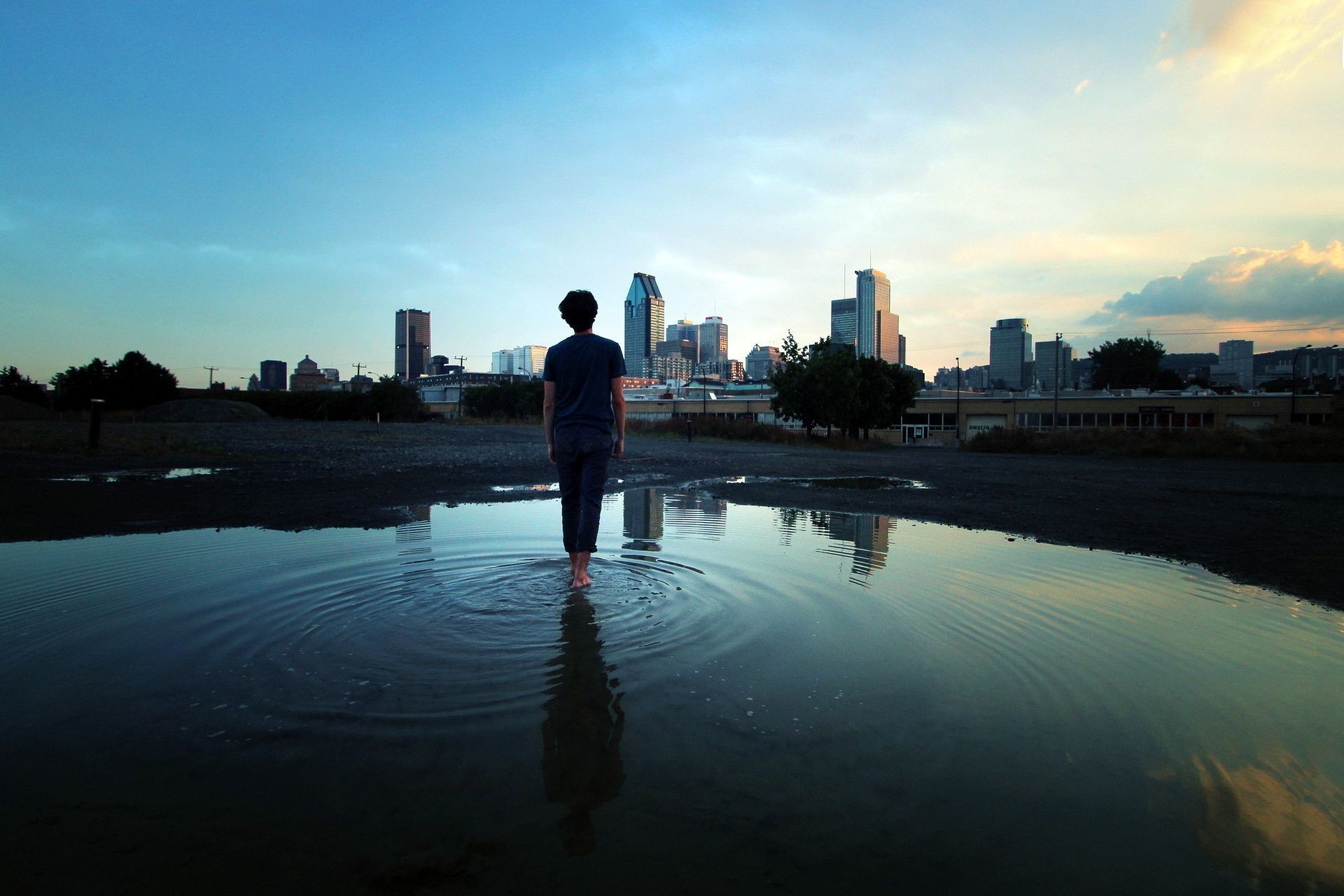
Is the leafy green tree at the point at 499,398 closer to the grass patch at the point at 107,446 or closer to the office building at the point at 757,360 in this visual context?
the grass patch at the point at 107,446

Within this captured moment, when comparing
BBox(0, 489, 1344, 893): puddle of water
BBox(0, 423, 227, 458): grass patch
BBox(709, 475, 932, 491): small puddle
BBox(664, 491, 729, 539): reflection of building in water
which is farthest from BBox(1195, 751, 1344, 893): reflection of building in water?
BBox(0, 423, 227, 458): grass patch

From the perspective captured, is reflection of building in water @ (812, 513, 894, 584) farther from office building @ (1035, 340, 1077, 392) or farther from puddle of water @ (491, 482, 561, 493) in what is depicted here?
office building @ (1035, 340, 1077, 392)

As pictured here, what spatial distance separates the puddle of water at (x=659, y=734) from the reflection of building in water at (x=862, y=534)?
0.80 meters

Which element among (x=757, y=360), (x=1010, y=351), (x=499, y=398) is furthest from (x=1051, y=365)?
(x=499, y=398)

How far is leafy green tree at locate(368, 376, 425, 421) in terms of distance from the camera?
66625 millimetres

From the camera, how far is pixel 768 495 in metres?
10.6

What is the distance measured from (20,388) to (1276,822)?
82.9m

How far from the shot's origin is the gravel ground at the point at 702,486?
258 inches

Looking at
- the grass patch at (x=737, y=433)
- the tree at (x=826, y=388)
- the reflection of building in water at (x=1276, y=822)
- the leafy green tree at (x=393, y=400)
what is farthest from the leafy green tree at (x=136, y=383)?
the reflection of building in water at (x=1276, y=822)

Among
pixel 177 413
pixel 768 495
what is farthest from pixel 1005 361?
pixel 768 495

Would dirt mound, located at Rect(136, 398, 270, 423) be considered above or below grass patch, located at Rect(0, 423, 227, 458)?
above

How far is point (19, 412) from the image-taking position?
3991cm

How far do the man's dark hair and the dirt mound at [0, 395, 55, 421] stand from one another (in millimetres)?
44305

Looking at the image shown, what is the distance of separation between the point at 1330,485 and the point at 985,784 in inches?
708
